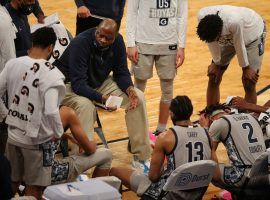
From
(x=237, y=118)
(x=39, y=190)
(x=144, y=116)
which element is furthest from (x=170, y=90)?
(x=39, y=190)

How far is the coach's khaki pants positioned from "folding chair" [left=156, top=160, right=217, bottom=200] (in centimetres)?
143

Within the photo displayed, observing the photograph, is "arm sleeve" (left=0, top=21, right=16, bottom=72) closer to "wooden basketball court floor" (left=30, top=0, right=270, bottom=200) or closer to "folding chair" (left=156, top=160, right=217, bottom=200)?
"wooden basketball court floor" (left=30, top=0, right=270, bottom=200)

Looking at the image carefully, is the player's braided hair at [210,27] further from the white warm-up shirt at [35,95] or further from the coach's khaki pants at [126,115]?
the white warm-up shirt at [35,95]

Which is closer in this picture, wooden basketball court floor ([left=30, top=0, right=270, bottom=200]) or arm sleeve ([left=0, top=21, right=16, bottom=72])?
arm sleeve ([left=0, top=21, right=16, bottom=72])

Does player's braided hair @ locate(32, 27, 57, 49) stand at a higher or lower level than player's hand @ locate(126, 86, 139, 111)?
higher

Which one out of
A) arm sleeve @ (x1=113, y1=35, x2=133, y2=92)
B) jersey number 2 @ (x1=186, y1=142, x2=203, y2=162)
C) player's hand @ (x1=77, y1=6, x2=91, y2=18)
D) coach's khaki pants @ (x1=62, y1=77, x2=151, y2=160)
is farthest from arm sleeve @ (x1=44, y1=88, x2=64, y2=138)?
player's hand @ (x1=77, y1=6, x2=91, y2=18)

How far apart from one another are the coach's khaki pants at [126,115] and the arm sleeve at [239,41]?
1164 millimetres

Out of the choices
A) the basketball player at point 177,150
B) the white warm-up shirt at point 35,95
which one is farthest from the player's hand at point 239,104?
the white warm-up shirt at point 35,95

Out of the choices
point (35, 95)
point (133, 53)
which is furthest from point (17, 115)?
point (133, 53)

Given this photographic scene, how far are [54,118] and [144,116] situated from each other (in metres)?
1.69

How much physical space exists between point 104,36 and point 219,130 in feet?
4.80

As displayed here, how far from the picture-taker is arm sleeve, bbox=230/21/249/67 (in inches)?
298

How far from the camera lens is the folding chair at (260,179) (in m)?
5.88

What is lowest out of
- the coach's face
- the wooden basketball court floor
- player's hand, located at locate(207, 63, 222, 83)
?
the wooden basketball court floor
